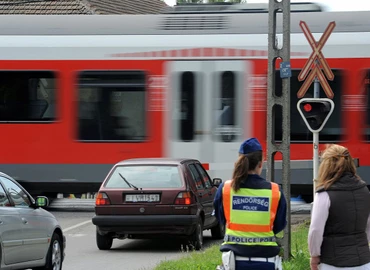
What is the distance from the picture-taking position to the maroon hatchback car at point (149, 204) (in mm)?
15430

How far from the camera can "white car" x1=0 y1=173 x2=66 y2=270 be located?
11.1 m

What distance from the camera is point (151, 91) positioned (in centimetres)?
2111

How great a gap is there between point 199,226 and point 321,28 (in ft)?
23.4

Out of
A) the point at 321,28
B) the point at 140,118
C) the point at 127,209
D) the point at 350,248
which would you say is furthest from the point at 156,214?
the point at 350,248

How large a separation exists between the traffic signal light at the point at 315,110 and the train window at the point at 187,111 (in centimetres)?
681

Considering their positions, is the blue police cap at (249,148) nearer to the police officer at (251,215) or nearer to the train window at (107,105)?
the police officer at (251,215)

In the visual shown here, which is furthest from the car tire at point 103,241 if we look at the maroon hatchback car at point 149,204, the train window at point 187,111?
the train window at point 187,111

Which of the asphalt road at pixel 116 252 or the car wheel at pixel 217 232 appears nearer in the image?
the asphalt road at pixel 116 252

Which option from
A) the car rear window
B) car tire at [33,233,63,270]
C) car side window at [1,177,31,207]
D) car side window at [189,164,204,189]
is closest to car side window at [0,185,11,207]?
car side window at [1,177,31,207]

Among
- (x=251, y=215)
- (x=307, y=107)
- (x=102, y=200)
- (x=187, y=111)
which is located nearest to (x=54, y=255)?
(x=102, y=200)

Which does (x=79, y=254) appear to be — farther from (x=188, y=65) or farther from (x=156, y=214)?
(x=188, y=65)

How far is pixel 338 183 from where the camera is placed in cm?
681

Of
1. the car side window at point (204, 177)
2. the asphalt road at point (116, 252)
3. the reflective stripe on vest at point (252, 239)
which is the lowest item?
the asphalt road at point (116, 252)

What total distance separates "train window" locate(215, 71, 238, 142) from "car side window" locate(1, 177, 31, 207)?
29.5ft
